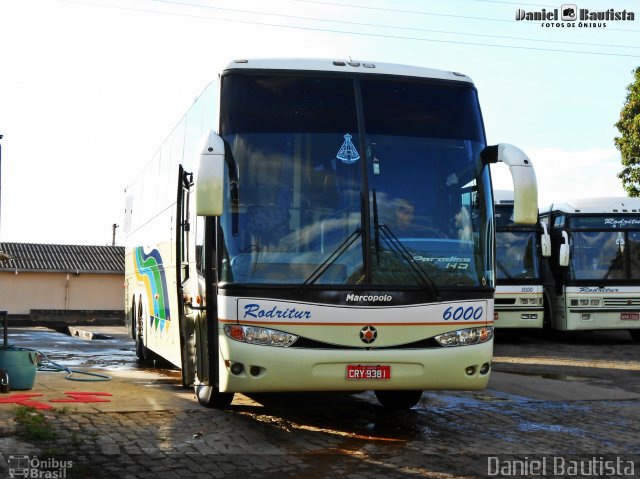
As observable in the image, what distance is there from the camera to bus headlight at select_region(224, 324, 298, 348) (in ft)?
25.3

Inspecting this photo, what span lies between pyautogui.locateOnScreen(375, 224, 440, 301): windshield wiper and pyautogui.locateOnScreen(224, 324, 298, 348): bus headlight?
48.1 inches

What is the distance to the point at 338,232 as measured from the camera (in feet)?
26.0

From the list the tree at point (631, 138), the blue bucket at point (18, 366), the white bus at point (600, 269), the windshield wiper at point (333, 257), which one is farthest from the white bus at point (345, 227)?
the tree at point (631, 138)

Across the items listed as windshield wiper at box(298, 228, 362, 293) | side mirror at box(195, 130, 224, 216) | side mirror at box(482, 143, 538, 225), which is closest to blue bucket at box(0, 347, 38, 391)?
side mirror at box(195, 130, 224, 216)

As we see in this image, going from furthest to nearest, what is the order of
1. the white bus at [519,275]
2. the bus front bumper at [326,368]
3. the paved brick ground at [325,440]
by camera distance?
the white bus at [519,275] < the bus front bumper at [326,368] < the paved brick ground at [325,440]

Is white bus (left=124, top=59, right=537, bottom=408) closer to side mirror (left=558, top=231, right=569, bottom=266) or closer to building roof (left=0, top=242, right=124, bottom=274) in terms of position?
side mirror (left=558, top=231, right=569, bottom=266)

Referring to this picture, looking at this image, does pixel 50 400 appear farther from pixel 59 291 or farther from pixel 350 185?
pixel 59 291

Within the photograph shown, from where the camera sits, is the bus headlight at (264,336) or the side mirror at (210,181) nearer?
the side mirror at (210,181)

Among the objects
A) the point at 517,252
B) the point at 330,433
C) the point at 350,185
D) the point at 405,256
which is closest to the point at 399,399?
the point at 330,433

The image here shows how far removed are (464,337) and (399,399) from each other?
219 cm

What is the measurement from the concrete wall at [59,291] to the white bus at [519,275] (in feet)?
111

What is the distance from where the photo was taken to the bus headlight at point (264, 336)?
773cm

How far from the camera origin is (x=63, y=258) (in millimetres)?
54281

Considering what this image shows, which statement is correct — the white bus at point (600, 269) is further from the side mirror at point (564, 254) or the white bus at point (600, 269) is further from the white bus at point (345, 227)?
the white bus at point (345, 227)
